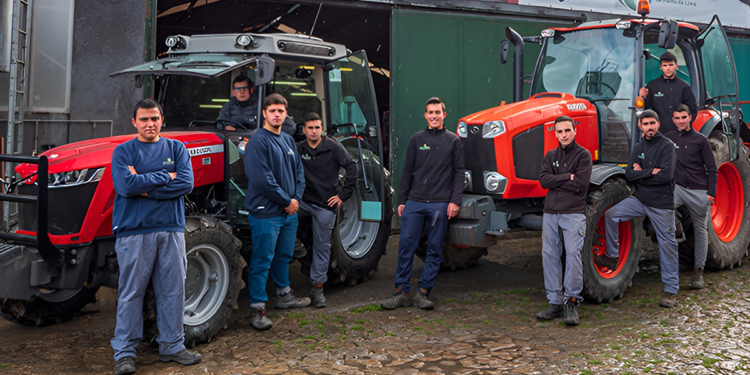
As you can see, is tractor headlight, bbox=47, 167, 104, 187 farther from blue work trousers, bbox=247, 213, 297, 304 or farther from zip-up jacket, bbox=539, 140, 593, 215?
zip-up jacket, bbox=539, 140, 593, 215

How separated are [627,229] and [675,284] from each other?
2.09ft

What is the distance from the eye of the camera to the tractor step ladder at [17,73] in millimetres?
7422

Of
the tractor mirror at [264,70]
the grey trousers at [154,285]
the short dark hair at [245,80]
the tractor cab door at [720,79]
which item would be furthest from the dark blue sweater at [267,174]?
the tractor cab door at [720,79]

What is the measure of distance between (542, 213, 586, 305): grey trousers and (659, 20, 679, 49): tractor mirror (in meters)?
1.88

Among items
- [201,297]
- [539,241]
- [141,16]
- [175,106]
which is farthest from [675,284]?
[141,16]

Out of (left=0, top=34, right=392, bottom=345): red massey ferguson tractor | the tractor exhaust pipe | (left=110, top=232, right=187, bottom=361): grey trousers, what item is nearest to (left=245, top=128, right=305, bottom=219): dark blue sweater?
(left=0, top=34, right=392, bottom=345): red massey ferguson tractor

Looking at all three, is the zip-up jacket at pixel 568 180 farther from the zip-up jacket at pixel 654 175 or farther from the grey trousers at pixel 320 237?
the grey trousers at pixel 320 237

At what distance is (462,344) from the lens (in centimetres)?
Result: 554

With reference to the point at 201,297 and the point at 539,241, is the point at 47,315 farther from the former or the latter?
the point at 539,241

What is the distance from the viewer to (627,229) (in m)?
7.02

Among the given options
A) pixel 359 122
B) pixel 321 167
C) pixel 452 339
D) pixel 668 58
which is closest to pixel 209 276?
pixel 321 167

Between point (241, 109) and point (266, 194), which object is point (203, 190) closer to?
point (266, 194)

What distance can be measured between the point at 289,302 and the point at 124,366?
78.8 inches

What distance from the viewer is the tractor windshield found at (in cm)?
729
